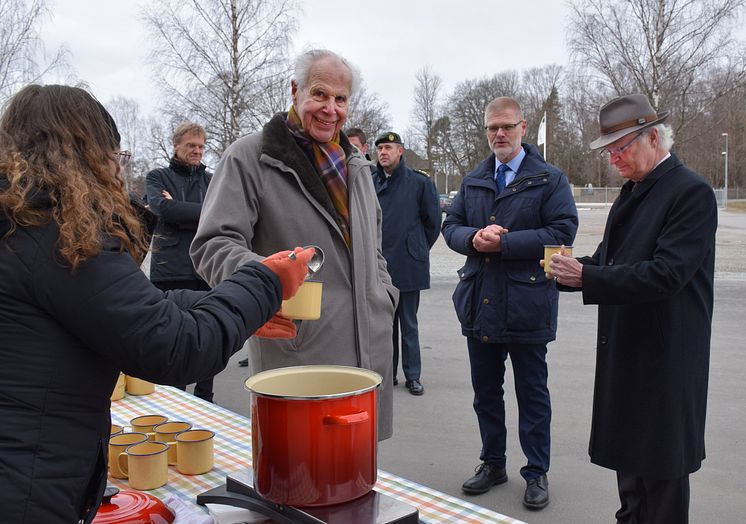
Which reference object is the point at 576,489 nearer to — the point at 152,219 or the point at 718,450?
the point at 718,450

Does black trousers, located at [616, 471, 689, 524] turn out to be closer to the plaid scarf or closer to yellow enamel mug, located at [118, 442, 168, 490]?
the plaid scarf

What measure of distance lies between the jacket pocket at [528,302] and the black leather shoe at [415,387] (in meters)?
2.00

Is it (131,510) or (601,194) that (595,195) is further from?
(131,510)

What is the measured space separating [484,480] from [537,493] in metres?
0.29

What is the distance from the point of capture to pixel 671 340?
235 cm

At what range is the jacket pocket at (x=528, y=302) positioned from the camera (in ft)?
10.7

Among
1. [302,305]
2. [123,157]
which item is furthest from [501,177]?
[123,157]

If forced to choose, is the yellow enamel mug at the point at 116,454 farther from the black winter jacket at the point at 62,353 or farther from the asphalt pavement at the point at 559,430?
the asphalt pavement at the point at 559,430

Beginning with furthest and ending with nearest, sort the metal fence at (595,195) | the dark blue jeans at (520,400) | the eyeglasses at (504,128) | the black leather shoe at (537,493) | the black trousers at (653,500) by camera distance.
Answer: the metal fence at (595,195), the eyeglasses at (504,128), the dark blue jeans at (520,400), the black leather shoe at (537,493), the black trousers at (653,500)

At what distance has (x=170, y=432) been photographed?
193 cm

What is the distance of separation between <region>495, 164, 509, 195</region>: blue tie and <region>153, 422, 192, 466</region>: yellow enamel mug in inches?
83.2

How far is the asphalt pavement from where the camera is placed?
3260 millimetres

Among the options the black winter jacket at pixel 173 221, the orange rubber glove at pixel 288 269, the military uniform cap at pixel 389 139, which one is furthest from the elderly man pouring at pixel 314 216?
the military uniform cap at pixel 389 139

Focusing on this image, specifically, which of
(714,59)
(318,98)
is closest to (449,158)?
(714,59)
